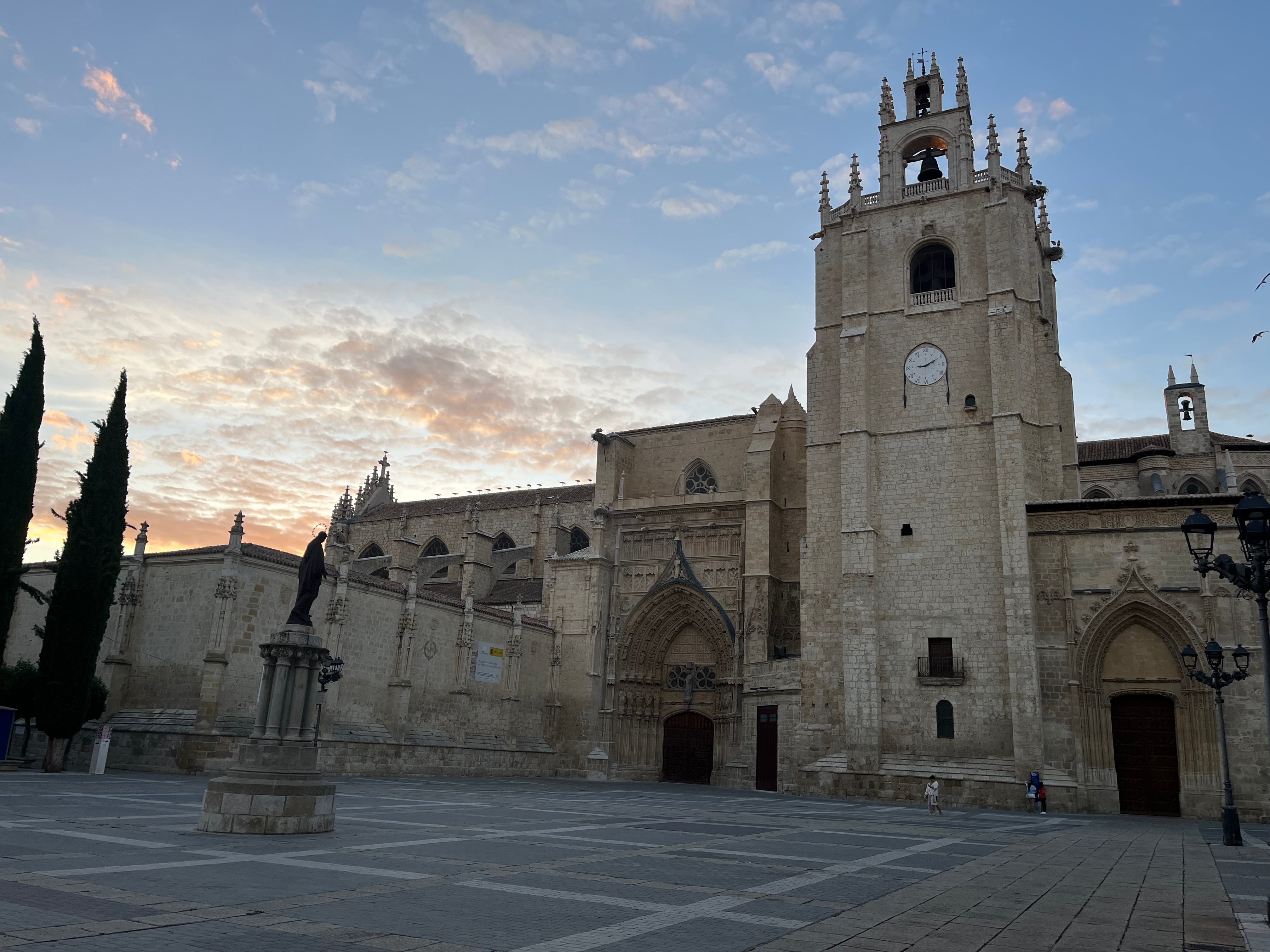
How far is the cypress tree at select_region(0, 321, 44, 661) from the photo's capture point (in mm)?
21875

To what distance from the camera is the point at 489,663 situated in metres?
31.5

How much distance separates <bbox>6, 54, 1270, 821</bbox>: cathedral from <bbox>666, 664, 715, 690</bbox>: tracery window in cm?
13

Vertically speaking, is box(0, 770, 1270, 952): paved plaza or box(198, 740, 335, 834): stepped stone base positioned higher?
box(198, 740, 335, 834): stepped stone base

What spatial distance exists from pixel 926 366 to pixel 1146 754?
498 inches

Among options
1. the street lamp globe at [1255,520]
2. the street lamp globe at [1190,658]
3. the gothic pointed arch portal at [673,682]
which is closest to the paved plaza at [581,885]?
the street lamp globe at [1255,520]

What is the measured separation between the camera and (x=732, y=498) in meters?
34.2

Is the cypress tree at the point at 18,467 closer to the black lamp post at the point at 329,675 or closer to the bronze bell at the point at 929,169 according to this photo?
the black lamp post at the point at 329,675

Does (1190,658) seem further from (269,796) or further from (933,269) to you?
(269,796)

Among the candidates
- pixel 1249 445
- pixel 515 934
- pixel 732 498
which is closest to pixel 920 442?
pixel 732 498

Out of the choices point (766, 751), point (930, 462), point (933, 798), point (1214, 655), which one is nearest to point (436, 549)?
point (766, 751)

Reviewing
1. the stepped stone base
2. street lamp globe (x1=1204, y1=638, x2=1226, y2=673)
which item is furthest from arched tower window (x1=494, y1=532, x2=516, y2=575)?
the stepped stone base

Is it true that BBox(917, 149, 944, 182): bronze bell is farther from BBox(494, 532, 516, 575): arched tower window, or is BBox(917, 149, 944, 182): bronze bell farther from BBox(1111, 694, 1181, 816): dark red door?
BBox(494, 532, 516, 575): arched tower window

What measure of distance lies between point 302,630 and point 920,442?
68.8ft

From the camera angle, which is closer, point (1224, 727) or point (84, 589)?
point (1224, 727)
